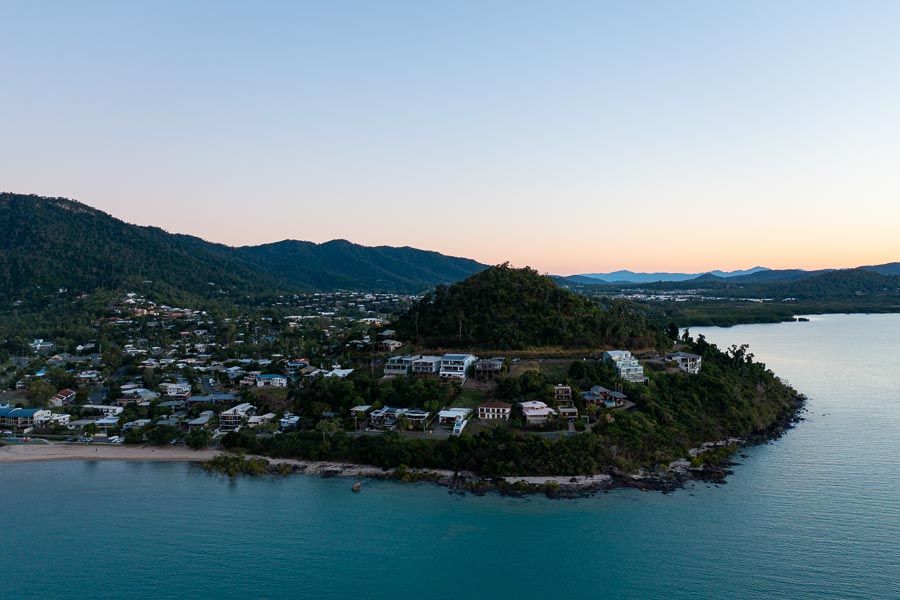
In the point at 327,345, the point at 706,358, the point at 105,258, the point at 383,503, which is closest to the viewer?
the point at 383,503

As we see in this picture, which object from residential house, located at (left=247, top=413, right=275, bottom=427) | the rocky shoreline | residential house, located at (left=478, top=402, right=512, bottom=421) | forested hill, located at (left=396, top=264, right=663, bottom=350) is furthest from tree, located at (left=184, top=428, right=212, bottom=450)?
forested hill, located at (left=396, top=264, right=663, bottom=350)

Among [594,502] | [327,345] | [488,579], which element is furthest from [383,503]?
[327,345]

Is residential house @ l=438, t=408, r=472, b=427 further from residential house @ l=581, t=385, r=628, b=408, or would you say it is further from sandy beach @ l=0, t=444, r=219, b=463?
sandy beach @ l=0, t=444, r=219, b=463

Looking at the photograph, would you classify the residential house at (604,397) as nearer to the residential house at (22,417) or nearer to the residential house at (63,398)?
the residential house at (22,417)

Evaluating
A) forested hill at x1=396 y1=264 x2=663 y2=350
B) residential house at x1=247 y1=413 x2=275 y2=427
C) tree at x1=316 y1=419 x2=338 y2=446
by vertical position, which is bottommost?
residential house at x1=247 y1=413 x2=275 y2=427

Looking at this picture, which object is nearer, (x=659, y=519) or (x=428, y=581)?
(x=428, y=581)

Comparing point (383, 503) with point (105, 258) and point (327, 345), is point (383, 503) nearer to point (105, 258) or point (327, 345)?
point (327, 345)
